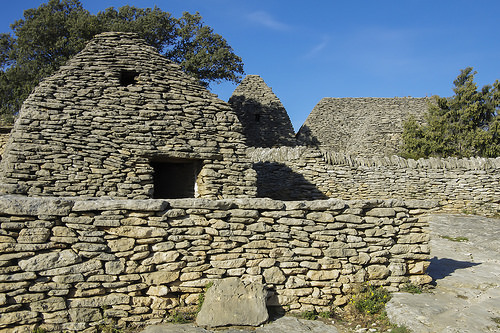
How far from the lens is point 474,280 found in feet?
20.8

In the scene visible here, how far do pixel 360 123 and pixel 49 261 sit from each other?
→ 31.6 metres

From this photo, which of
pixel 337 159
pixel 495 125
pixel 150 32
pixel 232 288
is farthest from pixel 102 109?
pixel 495 125

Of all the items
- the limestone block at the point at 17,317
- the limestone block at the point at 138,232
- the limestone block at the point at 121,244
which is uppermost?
the limestone block at the point at 138,232

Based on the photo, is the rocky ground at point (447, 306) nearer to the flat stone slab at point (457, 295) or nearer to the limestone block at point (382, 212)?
the flat stone slab at point (457, 295)

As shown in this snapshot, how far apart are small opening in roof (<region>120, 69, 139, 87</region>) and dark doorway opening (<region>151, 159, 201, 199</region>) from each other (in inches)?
95.8

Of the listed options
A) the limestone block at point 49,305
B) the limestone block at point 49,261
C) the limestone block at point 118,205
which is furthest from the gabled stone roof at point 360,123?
the limestone block at point 49,305

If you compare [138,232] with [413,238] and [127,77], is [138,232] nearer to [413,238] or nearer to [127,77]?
[413,238]

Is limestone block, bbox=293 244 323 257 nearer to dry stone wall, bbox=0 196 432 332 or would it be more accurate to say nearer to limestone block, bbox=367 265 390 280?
dry stone wall, bbox=0 196 432 332

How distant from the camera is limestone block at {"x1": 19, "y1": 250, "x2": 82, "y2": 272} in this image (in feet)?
13.9

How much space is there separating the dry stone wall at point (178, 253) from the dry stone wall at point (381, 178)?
7891 millimetres

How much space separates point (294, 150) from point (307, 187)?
1528mm

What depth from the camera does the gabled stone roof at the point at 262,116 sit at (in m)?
24.9

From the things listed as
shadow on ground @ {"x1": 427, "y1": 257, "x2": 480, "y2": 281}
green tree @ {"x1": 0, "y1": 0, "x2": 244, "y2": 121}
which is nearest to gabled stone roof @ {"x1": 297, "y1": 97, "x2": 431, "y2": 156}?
green tree @ {"x1": 0, "y1": 0, "x2": 244, "y2": 121}

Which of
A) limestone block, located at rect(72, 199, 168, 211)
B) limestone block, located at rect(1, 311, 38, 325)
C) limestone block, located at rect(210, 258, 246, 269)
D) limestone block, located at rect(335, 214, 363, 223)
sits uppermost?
limestone block, located at rect(72, 199, 168, 211)
